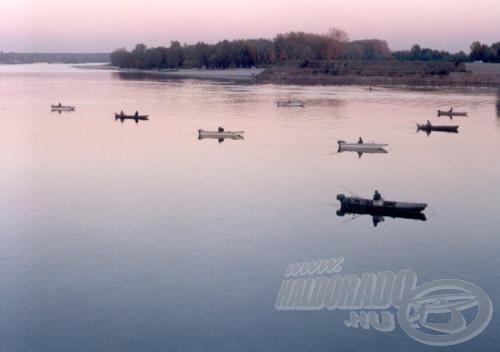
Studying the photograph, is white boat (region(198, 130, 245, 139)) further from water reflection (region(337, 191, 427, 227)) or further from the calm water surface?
water reflection (region(337, 191, 427, 227))

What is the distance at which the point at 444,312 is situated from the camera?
→ 22.1 meters

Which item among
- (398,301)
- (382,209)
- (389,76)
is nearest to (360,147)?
(382,209)

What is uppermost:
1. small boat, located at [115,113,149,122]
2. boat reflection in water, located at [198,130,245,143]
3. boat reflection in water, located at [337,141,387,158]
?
small boat, located at [115,113,149,122]

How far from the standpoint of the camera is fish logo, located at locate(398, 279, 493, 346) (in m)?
20.8

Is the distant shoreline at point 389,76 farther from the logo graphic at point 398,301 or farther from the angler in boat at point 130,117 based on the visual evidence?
the logo graphic at point 398,301

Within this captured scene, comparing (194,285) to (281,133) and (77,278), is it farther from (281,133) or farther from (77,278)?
(281,133)

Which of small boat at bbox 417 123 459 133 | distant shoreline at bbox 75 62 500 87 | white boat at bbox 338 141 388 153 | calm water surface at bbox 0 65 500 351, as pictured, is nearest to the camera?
calm water surface at bbox 0 65 500 351

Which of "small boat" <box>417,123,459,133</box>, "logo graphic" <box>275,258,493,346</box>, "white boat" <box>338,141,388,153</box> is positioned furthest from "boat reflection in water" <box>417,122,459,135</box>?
"logo graphic" <box>275,258,493,346</box>

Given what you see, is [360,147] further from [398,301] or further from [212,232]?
[398,301]

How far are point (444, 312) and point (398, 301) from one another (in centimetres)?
164

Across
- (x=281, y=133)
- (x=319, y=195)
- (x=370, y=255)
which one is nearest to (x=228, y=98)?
(x=281, y=133)

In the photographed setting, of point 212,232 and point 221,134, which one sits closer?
point 212,232

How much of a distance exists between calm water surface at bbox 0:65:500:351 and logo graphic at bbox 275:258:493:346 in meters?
0.46

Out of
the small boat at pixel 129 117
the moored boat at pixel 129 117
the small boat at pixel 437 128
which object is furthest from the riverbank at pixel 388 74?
the moored boat at pixel 129 117
